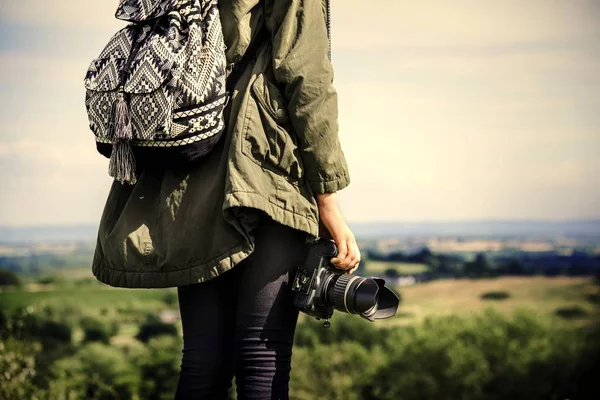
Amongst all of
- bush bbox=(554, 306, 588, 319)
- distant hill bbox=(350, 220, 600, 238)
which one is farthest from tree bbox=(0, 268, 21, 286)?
bush bbox=(554, 306, 588, 319)

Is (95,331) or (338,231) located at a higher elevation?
(338,231)

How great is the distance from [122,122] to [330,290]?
533 mm

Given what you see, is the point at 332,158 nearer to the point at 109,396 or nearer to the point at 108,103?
the point at 108,103

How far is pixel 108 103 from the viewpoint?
1.81 metres

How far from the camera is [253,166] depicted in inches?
71.0

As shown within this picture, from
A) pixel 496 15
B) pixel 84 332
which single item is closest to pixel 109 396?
pixel 84 332

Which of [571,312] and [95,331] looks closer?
[95,331]

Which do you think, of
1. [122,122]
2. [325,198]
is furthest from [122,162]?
[325,198]

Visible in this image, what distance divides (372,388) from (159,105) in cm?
320

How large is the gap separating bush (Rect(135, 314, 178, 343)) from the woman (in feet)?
8.77

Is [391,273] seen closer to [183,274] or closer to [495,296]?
[495,296]

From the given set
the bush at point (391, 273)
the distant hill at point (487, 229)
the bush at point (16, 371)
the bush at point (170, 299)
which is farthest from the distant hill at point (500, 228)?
the bush at point (16, 371)

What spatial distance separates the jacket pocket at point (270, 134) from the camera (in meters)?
1.81

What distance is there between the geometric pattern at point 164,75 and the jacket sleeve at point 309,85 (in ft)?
0.39
